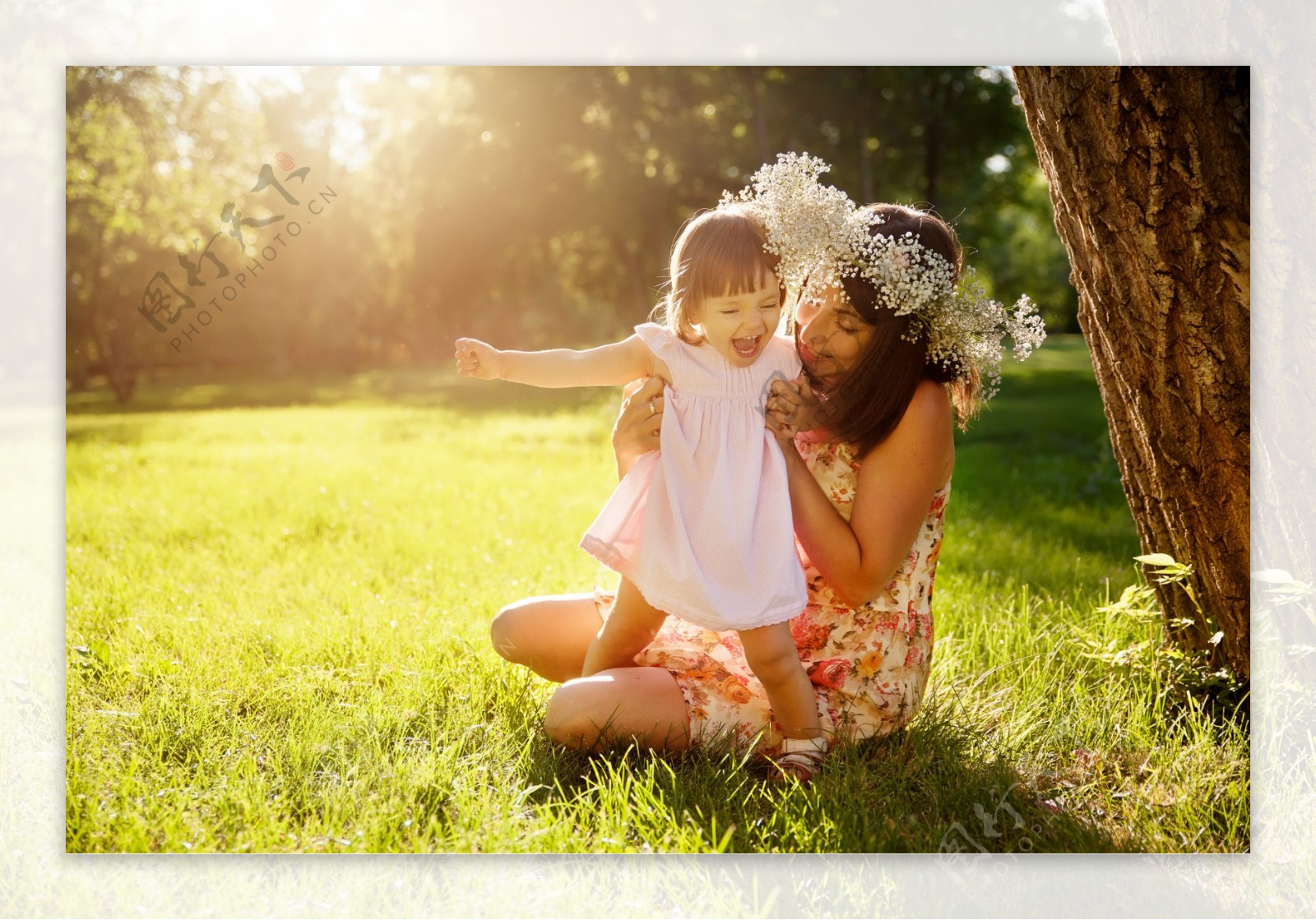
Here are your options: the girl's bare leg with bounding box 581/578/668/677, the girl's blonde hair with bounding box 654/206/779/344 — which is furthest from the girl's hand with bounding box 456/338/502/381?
the girl's bare leg with bounding box 581/578/668/677

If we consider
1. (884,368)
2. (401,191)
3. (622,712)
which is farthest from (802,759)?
(401,191)

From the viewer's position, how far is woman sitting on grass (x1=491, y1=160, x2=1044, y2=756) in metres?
2.33

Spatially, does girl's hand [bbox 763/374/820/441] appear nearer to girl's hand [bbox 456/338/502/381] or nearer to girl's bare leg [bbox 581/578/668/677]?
girl's bare leg [bbox 581/578/668/677]

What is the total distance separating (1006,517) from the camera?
5438 millimetres

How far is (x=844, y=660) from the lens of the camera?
2516 millimetres

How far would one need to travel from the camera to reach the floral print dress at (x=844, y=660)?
8.19 ft

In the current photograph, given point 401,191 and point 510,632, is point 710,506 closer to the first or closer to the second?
point 510,632

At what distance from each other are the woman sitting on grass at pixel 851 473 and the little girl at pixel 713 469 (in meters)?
0.07

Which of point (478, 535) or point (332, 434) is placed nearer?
point (478, 535)

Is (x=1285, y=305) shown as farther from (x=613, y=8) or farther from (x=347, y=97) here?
(x=347, y=97)

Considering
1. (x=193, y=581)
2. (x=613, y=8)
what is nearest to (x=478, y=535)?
(x=193, y=581)

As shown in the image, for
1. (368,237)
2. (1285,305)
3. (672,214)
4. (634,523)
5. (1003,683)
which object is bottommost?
(1003,683)

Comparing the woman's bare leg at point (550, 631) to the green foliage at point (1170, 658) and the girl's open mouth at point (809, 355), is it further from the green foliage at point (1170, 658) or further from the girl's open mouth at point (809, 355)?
the green foliage at point (1170, 658)

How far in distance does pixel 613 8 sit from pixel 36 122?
1938 mm
